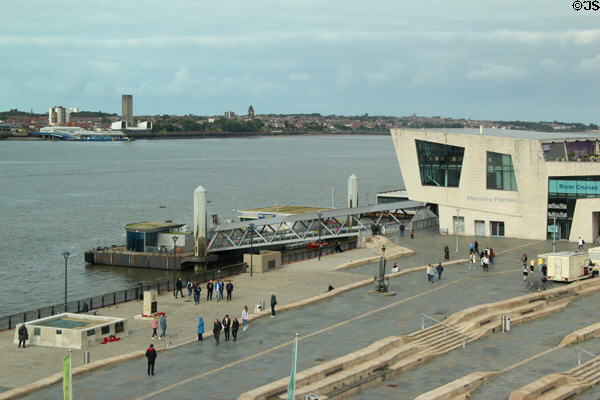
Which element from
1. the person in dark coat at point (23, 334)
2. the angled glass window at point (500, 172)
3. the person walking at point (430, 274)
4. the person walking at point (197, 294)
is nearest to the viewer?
the person in dark coat at point (23, 334)

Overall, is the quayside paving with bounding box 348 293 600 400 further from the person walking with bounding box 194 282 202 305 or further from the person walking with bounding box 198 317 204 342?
the person walking with bounding box 194 282 202 305

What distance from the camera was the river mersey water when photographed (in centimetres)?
5641

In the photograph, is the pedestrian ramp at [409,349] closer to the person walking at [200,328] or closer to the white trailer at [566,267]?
the white trailer at [566,267]

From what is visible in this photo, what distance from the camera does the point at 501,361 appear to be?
28203 millimetres

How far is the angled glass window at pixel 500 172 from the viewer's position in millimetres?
58812

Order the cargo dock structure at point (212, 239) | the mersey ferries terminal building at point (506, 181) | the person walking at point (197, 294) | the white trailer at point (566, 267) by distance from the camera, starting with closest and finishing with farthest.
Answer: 1. the person walking at point (197, 294)
2. the white trailer at point (566, 267)
3. the mersey ferries terminal building at point (506, 181)
4. the cargo dock structure at point (212, 239)

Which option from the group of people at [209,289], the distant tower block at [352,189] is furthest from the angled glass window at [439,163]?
the group of people at [209,289]

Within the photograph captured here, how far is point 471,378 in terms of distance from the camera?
25.0m

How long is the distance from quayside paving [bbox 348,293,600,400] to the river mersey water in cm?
2735

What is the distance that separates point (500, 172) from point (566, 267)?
1947 cm

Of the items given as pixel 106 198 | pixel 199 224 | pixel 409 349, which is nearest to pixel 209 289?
pixel 409 349

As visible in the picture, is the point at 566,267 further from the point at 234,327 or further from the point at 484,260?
the point at 234,327

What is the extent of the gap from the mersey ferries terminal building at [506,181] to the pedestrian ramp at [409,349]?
741 inches

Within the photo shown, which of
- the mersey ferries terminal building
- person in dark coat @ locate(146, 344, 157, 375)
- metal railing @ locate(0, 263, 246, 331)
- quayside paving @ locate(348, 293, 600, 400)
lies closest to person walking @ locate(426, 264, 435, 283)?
quayside paving @ locate(348, 293, 600, 400)
